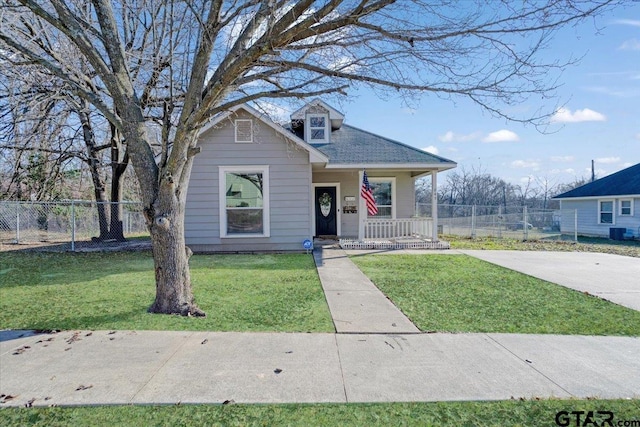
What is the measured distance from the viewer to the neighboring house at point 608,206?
1889cm

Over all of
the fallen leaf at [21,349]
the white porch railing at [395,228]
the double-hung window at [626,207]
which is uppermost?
the double-hung window at [626,207]

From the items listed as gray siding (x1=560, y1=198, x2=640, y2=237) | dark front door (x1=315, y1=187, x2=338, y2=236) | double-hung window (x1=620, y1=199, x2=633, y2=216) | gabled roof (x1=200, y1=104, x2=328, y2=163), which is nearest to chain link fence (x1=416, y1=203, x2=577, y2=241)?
gray siding (x1=560, y1=198, x2=640, y2=237)

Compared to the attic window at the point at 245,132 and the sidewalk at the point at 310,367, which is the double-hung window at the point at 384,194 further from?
the sidewalk at the point at 310,367

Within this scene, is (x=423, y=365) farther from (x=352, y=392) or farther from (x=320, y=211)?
(x=320, y=211)

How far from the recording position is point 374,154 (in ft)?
41.3

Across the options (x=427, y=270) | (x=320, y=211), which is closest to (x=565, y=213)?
(x=320, y=211)

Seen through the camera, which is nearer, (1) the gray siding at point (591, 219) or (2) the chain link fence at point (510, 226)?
(2) the chain link fence at point (510, 226)

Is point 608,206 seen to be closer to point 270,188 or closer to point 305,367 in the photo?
point 270,188

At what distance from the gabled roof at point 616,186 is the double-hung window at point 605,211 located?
0.61 m

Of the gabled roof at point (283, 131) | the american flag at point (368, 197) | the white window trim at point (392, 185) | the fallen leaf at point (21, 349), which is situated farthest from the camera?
the white window trim at point (392, 185)

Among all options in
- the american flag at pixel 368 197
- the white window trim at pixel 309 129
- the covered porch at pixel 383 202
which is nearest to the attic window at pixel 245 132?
the white window trim at pixel 309 129

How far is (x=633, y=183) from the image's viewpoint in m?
19.7

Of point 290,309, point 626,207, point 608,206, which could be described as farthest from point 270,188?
point 608,206

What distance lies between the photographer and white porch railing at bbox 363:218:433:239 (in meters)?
13.0
